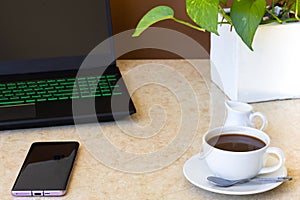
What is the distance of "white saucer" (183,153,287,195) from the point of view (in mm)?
775

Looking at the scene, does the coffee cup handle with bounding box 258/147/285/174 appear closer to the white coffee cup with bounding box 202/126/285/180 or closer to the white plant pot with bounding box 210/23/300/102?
the white coffee cup with bounding box 202/126/285/180

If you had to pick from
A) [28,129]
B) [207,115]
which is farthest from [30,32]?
[207,115]

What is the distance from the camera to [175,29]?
4.62ft

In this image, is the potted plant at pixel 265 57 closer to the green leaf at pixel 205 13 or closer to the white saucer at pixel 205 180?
the green leaf at pixel 205 13

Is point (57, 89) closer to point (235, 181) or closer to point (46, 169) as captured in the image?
point (46, 169)

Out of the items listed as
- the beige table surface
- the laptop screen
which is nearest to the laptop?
the laptop screen

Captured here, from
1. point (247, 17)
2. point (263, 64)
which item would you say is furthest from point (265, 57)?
point (247, 17)

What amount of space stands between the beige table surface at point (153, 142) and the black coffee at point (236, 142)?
2.8 inches

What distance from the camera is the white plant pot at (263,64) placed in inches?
40.6

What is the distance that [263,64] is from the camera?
105cm

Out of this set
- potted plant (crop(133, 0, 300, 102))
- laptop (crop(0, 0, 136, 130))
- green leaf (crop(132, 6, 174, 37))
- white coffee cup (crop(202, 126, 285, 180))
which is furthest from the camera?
laptop (crop(0, 0, 136, 130))

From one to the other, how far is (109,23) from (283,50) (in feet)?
1.39

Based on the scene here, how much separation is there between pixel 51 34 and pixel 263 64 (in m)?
0.51

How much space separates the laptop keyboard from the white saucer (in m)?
0.31
